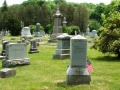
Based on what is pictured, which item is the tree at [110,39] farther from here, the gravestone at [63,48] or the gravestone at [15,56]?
the gravestone at [15,56]

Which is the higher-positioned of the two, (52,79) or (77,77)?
(77,77)

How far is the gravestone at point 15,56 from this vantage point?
541 inches

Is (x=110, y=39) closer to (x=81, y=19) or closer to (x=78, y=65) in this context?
(x=78, y=65)

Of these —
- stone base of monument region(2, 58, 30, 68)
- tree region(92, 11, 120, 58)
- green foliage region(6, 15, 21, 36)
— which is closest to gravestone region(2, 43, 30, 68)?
stone base of monument region(2, 58, 30, 68)

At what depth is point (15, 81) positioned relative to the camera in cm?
1005

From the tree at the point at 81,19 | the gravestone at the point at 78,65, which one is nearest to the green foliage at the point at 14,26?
the tree at the point at 81,19

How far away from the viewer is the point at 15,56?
14.1 m

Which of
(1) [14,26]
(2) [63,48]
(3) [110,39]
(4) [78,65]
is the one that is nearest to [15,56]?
(2) [63,48]

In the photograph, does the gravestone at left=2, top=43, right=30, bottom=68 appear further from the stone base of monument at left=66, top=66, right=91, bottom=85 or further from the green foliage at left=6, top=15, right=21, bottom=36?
the green foliage at left=6, top=15, right=21, bottom=36

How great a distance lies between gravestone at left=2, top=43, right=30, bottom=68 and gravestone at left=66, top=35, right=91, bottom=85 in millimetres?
5095

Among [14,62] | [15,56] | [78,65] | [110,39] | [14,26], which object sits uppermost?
[14,26]

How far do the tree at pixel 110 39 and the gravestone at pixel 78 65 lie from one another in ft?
22.9

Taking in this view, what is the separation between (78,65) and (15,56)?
218 inches

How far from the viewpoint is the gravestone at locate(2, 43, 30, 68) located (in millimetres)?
13734
